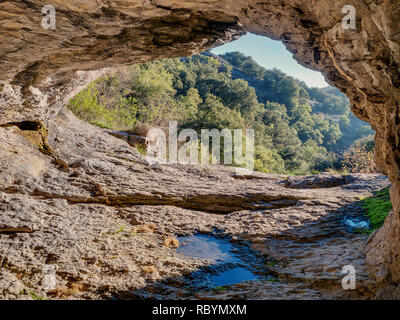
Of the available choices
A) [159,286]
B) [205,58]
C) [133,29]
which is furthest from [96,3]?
[205,58]

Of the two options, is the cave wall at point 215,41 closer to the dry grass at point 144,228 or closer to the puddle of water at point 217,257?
the puddle of water at point 217,257

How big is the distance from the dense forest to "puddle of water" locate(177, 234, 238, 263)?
26.7 ft

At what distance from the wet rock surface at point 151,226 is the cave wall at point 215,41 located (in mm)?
1259

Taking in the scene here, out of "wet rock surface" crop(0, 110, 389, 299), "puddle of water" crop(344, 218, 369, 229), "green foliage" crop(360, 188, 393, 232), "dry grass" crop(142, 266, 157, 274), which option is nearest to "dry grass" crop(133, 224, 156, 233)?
"wet rock surface" crop(0, 110, 389, 299)

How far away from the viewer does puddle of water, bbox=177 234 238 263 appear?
6602 mm

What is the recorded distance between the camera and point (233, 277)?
576cm

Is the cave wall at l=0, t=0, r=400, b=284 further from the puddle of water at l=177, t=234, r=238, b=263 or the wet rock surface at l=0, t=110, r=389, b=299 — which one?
the puddle of water at l=177, t=234, r=238, b=263

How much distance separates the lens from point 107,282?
16.1 feet

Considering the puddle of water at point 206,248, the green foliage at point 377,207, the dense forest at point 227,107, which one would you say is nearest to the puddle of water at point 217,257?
the puddle of water at point 206,248

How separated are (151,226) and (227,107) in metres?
26.1

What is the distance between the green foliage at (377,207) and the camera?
7199 millimetres
